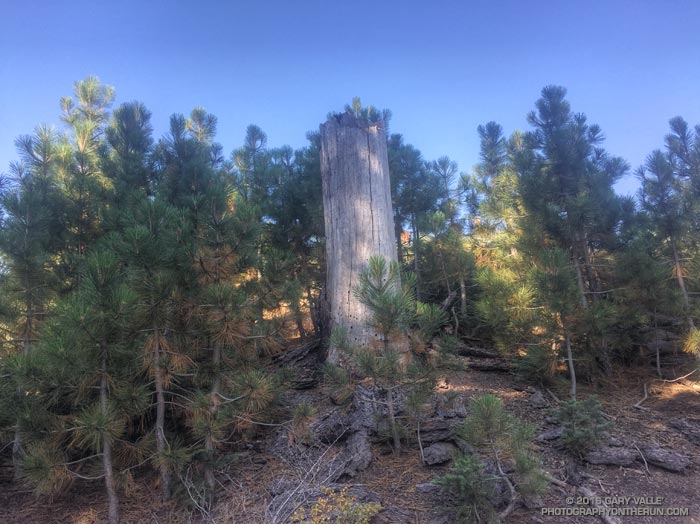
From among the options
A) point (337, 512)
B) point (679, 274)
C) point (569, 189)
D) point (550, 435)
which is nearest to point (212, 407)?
point (337, 512)

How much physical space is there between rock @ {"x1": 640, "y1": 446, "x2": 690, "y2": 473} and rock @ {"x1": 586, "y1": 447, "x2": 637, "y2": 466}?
117mm

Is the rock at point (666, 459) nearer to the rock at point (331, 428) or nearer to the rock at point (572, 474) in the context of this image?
the rock at point (572, 474)

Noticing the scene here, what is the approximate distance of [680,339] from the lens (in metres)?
5.54

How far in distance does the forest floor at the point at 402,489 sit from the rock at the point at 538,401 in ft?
0.27

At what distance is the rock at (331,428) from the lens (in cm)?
382

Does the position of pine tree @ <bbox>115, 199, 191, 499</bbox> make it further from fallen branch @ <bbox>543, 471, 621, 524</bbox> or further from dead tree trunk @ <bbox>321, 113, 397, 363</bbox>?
fallen branch @ <bbox>543, 471, 621, 524</bbox>

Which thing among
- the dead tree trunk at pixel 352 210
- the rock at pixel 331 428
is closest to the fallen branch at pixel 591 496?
the rock at pixel 331 428

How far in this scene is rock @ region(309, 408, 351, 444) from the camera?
382cm

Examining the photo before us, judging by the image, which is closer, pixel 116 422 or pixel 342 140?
pixel 116 422

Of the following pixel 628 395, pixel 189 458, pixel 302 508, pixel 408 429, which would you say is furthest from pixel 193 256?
pixel 628 395

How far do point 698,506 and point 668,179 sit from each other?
15.1 ft

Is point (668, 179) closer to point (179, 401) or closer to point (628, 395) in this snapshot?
point (628, 395)

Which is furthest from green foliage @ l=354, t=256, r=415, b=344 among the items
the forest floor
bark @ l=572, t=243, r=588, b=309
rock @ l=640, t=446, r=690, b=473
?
bark @ l=572, t=243, r=588, b=309

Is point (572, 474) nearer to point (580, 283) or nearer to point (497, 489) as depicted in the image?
→ point (497, 489)
